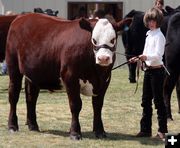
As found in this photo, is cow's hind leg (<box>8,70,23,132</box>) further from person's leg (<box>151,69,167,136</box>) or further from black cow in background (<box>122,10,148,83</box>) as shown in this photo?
black cow in background (<box>122,10,148,83</box>)

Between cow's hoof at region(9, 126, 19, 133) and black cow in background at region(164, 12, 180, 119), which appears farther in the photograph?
black cow in background at region(164, 12, 180, 119)

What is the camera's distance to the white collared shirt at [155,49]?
7199mm

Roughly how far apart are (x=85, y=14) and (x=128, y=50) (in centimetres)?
621

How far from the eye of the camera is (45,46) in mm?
7793

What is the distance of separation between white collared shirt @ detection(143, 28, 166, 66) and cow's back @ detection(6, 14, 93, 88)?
0.73 meters

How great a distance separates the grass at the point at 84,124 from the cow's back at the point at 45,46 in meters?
0.80

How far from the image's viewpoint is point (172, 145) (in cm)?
365

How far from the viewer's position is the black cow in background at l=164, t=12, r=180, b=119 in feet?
29.3

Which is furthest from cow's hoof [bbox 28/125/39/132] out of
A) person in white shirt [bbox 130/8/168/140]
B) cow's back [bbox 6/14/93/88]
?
person in white shirt [bbox 130/8/168/140]

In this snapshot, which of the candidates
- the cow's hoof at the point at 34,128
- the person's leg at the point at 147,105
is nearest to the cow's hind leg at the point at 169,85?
the person's leg at the point at 147,105

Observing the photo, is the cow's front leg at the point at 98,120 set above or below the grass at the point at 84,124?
above

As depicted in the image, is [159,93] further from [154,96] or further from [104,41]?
[104,41]

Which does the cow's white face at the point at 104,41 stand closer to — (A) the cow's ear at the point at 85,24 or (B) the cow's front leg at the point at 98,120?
(A) the cow's ear at the point at 85,24

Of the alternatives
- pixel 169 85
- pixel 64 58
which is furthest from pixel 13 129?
pixel 169 85
